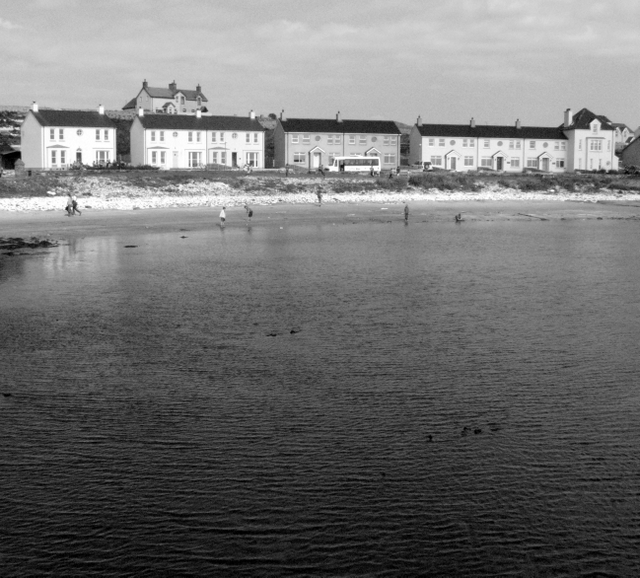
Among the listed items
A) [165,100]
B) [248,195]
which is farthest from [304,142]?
[165,100]

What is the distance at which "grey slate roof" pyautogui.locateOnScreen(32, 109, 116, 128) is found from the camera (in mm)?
84750

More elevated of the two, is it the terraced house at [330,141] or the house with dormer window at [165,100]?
the house with dormer window at [165,100]

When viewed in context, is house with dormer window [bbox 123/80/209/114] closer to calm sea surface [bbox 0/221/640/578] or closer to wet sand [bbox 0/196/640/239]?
wet sand [bbox 0/196/640/239]

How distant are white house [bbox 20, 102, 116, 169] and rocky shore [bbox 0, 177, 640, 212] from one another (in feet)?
70.7

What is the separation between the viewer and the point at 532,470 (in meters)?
10.7

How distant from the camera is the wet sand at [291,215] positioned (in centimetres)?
4475

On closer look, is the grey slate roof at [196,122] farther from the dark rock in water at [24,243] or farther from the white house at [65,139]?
the dark rock in water at [24,243]

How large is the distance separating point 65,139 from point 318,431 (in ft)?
261

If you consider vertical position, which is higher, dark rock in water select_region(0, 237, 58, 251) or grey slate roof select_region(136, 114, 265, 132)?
grey slate roof select_region(136, 114, 265, 132)

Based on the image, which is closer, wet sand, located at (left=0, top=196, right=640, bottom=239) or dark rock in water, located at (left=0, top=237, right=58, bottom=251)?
dark rock in water, located at (left=0, top=237, right=58, bottom=251)

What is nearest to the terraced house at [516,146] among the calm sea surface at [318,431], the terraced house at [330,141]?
the terraced house at [330,141]

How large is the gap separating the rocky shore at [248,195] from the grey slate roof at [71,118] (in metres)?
22.7

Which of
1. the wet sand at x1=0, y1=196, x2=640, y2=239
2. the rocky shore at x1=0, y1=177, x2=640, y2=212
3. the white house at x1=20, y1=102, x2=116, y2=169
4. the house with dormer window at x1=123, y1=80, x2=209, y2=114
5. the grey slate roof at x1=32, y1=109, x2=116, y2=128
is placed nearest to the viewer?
the wet sand at x1=0, y1=196, x2=640, y2=239

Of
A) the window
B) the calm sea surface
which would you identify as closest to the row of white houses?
the window
